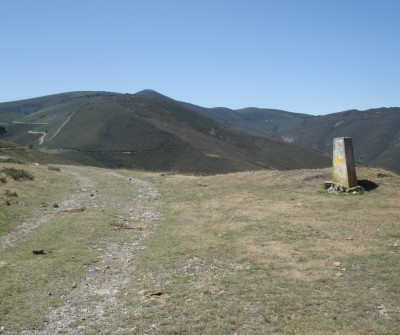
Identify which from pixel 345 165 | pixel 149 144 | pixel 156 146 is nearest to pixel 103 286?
pixel 345 165

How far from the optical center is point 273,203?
20.4 meters

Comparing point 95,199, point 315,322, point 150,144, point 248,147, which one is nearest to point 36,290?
point 315,322

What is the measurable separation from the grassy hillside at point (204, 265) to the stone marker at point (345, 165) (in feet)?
4.55

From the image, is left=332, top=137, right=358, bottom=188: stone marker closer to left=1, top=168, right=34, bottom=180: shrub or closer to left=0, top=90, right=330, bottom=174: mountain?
left=1, top=168, right=34, bottom=180: shrub

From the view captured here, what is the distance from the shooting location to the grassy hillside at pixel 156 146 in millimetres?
120875

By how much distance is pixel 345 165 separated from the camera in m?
21.3

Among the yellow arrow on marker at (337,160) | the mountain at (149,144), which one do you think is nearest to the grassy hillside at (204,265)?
the yellow arrow on marker at (337,160)

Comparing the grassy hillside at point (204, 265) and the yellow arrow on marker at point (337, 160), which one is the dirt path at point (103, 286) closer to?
the grassy hillside at point (204, 265)

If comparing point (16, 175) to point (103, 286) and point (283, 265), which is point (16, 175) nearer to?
point (103, 286)

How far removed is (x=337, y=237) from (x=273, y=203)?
749 centimetres

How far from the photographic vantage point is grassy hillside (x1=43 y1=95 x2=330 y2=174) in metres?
121

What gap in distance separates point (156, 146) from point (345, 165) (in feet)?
402

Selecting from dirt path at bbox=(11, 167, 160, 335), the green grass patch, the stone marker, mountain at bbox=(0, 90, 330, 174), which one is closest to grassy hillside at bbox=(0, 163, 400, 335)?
dirt path at bbox=(11, 167, 160, 335)

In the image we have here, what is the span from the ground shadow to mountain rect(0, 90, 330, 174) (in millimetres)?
89818
